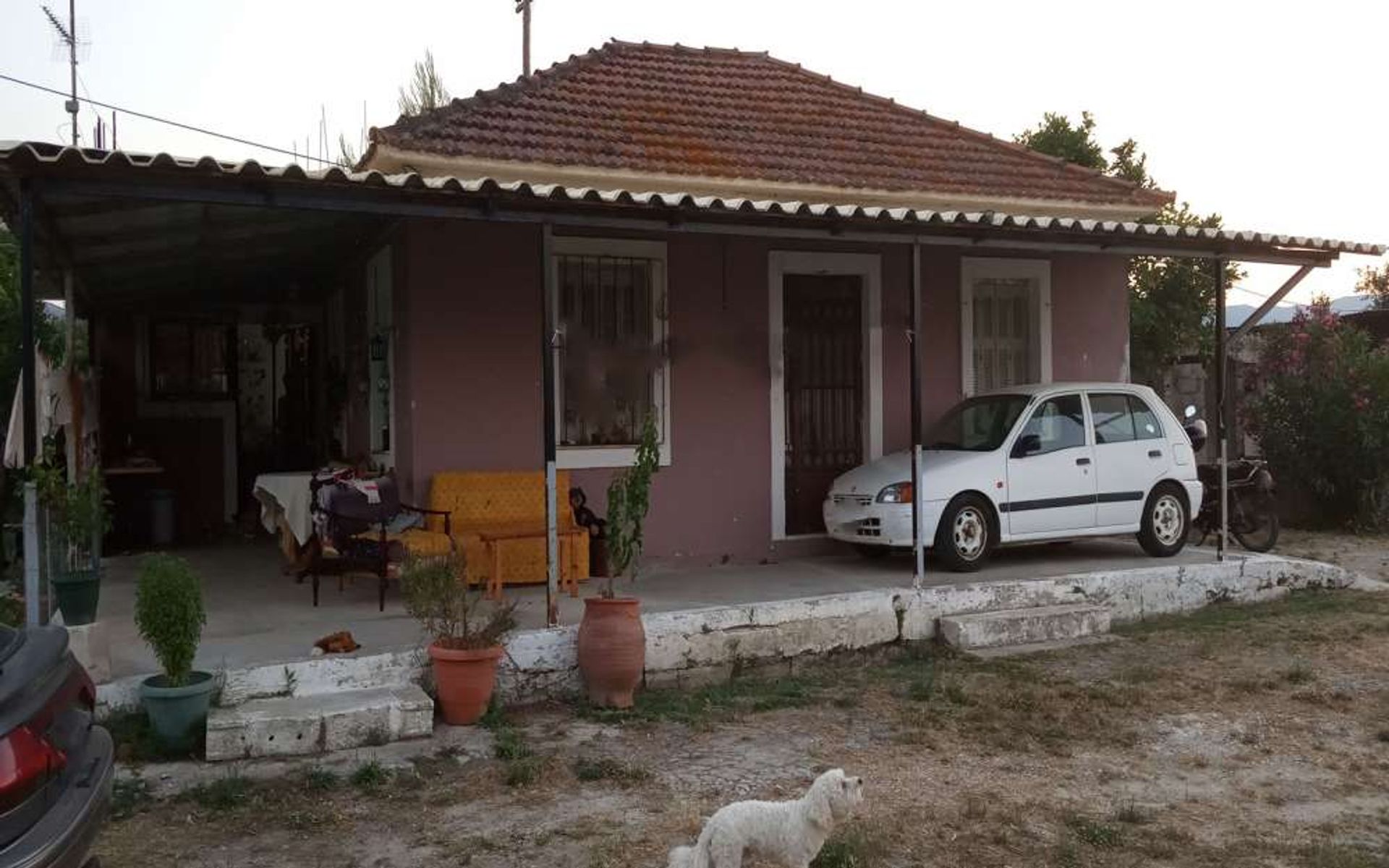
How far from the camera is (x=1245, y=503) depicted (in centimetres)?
1152

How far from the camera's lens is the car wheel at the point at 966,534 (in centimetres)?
924

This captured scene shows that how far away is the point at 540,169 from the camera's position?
9852 millimetres

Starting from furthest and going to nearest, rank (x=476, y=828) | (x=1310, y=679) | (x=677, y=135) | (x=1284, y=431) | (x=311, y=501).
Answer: (x=1284, y=431), (x=677, y=135), (x=311, y=501), (x=1310, y=679), (x=476, y=828)

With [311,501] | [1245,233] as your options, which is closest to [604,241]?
[311,501]

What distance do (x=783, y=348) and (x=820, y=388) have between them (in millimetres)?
557

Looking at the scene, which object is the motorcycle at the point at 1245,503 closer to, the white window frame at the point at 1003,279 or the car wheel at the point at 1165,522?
the car wheel at the point at 1165,522

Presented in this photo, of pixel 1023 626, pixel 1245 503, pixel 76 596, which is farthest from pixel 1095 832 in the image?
pixel 1245 503

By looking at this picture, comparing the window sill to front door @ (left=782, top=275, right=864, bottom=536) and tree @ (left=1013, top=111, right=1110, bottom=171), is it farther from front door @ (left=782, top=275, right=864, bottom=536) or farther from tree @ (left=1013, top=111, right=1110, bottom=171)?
tree @ (left=1013, top=111, right=1110, bottom=171)

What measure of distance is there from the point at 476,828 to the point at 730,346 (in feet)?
18.7

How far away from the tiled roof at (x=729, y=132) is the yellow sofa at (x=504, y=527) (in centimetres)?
274

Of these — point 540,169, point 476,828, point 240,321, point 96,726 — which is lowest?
point 476,828

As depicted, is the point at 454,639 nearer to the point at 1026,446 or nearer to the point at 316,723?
the point at 316,723

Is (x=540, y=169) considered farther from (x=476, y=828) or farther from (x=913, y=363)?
(x=476, y=828)

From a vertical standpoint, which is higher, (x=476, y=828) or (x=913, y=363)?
(x=913, y=363)
